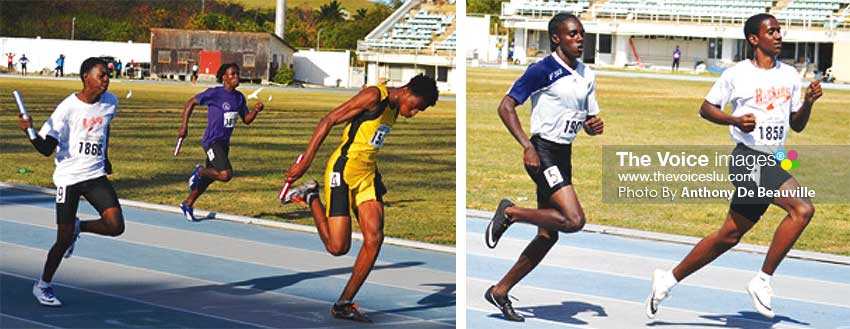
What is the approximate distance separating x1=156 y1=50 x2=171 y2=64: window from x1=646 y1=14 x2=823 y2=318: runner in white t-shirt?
19.0ft

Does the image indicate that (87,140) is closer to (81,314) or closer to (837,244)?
(81,314)

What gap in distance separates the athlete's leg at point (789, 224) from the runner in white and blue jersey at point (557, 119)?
102 cm

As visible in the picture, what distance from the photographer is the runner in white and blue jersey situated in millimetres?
7117

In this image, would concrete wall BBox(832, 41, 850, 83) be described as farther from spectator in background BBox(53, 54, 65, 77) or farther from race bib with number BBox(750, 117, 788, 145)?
spectator in background BBox(53, 54, 65, 77)

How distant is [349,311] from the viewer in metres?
7.28

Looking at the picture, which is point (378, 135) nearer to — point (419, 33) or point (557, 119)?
point (557, 119)

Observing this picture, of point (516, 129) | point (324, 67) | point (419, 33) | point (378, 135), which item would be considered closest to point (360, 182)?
point (378, 135)

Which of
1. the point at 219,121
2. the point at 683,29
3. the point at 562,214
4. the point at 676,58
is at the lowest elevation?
the point at 562,214

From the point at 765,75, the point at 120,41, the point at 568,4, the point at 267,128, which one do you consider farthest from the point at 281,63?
the point at 267,128

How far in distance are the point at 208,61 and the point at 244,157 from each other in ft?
15.0

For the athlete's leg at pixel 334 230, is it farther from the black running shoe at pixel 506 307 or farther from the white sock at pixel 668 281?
the white sock at pixel 668 281

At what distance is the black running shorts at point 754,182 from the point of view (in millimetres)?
7195

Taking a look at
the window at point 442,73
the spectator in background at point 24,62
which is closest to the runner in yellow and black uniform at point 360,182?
the spectator in background at point 24,62

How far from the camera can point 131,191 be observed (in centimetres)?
1260
